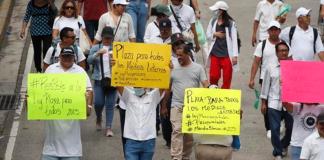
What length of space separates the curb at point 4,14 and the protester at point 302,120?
8.72m

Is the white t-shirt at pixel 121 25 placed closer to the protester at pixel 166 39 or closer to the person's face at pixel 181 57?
the protester at pixel 166 39

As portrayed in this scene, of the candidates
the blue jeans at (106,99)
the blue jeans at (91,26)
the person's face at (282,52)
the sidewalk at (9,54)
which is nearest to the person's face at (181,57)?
the person's face at (282,52)

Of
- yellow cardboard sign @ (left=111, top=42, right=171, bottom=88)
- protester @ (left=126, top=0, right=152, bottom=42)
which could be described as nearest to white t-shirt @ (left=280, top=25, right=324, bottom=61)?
yellow cardboard sign @ (left=111, top=42, right=171, bottom=88)

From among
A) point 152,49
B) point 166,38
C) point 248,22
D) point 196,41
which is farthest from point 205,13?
point 152,49

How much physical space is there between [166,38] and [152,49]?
1.51 metres

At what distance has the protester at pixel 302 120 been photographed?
10742mm

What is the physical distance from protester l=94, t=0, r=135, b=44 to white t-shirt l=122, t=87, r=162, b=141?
3178mm

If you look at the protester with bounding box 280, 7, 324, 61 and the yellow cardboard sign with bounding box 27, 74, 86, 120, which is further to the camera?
the protester with bounding box 280, 7, 324, 61

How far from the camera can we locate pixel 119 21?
550 inches

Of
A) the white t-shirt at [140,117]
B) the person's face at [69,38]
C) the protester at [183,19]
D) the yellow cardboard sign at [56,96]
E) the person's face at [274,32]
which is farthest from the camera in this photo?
the protester at [183,19]

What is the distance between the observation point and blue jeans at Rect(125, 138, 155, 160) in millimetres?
10688

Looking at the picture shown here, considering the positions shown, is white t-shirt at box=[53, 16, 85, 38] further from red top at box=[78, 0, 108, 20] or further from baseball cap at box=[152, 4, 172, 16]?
red top at box=[78, 0, 108, 20]

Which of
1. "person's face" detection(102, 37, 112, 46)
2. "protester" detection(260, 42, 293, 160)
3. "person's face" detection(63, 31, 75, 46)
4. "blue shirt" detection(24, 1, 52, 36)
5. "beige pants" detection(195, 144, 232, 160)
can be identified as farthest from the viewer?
"blue shirt" detection(24, 1, 52, 36)

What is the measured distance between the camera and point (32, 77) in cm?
1039
